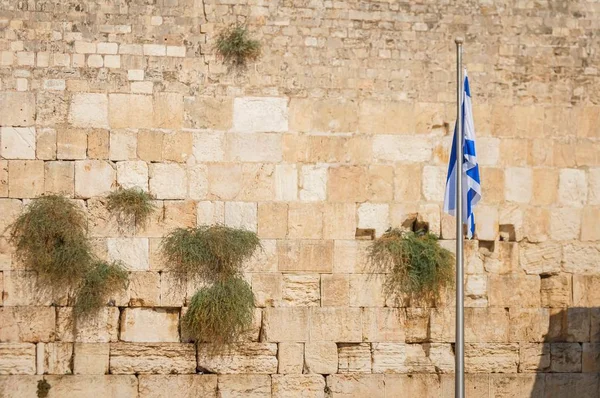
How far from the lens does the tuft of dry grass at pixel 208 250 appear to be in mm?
9344

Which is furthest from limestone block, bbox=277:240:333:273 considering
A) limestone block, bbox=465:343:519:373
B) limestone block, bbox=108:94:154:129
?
limestone block, bbox=108:94:154:129

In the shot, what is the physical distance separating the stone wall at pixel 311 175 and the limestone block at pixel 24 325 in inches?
0.8

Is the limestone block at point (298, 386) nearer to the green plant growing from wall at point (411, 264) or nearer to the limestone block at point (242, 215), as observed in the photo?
the green plant growing from wall at point (411, 264)

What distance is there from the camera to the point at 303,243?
9.57 metres

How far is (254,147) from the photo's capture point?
31.6 feet

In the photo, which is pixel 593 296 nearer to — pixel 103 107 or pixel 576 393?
pixel 576 393

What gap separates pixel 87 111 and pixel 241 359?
3.11m

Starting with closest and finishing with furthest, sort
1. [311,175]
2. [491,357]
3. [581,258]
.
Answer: [311,175] → [491,357] → [581,258]

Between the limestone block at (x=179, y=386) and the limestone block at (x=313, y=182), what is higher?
the limestone block at (x=313, y=182)

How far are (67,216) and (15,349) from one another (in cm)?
148

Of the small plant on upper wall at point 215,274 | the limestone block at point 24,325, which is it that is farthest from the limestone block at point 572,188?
the limestone block at point 24,325

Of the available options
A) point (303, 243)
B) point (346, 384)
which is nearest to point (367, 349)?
point (346, 384)

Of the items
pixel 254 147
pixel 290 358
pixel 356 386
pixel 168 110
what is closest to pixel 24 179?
pixel 168 110

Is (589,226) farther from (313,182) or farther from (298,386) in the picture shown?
(298,386)
